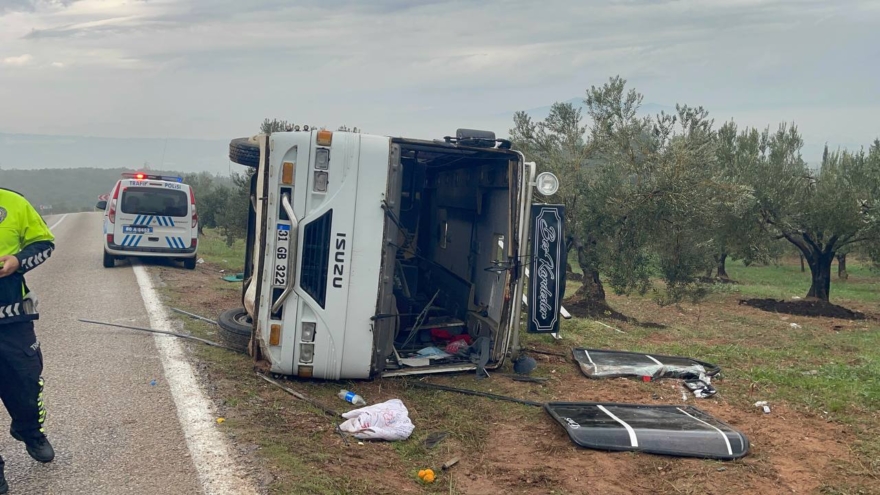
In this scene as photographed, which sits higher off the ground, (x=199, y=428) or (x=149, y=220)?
(x=149, y=220)

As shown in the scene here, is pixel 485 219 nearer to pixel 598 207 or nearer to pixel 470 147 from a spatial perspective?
pixel 470 147

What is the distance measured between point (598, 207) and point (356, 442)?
763cm

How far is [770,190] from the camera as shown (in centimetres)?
1789

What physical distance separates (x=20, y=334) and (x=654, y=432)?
4175 millimetres

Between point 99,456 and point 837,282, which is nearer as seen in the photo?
point 99,456

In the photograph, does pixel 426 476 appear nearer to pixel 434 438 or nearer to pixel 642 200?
pixel 434 438

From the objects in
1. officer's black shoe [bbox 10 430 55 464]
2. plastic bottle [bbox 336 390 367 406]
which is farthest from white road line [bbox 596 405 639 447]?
officer's black shoe [bbox 10 430 55 464]

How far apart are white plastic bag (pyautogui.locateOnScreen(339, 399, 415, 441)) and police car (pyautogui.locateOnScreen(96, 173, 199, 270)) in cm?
990

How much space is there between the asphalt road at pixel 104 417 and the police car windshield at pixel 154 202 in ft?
15.0

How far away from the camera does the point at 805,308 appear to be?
1784 centimetres

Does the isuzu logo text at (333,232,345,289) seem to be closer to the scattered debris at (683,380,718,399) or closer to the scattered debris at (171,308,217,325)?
the scattered debris at (171,308,217,325)

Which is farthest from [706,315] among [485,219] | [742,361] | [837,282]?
[837,282]

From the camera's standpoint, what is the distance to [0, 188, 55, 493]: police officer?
405 centimetres

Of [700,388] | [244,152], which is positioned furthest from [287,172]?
[700,388]
